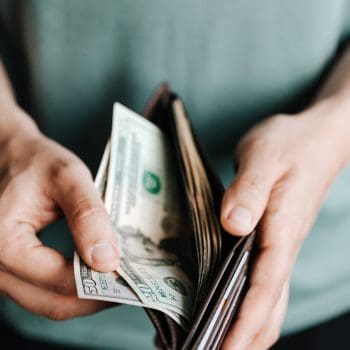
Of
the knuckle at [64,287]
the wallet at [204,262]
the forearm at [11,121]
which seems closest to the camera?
the wallet at [204,262]

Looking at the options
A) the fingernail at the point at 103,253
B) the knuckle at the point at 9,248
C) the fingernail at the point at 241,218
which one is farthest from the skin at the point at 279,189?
the knuckle at the point at 9,248

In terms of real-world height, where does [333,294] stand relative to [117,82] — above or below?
below

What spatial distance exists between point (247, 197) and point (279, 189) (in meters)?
0.08

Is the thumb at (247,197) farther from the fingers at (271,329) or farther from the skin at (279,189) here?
the fingers at (271,329)

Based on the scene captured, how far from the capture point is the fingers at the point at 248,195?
698 millimetres

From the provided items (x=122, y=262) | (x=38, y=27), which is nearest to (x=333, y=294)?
(x=122, y=262)

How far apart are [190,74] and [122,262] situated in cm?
34

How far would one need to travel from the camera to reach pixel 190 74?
0.96m

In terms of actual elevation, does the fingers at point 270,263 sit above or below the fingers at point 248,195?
below

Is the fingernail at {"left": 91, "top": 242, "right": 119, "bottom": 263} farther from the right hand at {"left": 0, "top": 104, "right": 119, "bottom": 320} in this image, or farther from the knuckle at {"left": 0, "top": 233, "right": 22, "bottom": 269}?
the knuckle at {"left": 0, "top": 233, "right": 22, "bottom": 269}

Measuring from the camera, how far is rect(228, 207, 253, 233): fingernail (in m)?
0.69

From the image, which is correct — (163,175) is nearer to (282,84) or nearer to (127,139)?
(127,139)

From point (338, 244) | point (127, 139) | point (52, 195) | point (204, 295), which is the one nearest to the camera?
point (204, 295)

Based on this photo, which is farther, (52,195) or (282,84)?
(282,84)
